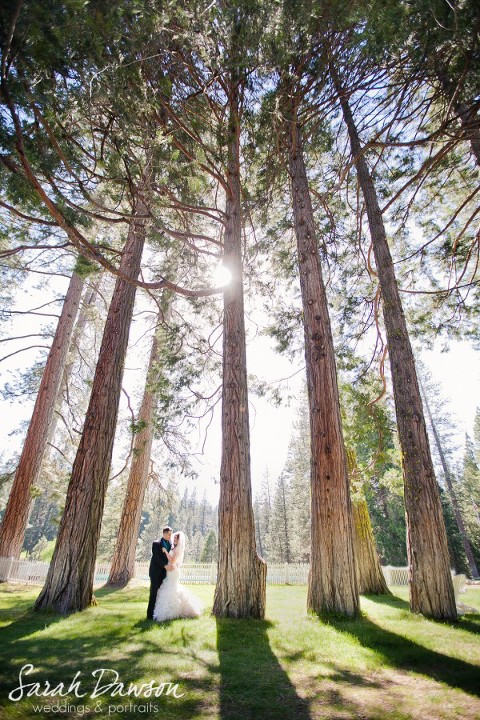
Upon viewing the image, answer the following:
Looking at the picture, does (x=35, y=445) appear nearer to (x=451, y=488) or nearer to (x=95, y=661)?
(x=95, y=661)

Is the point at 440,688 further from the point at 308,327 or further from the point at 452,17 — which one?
the point at 452,17

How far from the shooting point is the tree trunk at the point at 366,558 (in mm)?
8617

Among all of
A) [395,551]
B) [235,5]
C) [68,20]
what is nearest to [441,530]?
[68,20]

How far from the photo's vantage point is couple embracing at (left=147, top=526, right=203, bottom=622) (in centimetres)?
511

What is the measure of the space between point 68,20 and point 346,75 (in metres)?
6.54

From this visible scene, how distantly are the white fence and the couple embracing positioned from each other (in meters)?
6.08

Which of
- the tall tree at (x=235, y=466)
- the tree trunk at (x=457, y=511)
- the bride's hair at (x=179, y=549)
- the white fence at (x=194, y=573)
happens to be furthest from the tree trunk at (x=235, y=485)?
the tree trunk at (x=457, y=511)

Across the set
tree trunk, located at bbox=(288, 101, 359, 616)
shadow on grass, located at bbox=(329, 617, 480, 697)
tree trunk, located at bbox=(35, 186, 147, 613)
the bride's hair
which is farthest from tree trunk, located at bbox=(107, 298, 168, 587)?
shadow on grass, located at bbox=(329, 617, 480, 697)

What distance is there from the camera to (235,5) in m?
5.77

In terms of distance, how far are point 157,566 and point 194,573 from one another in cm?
1214

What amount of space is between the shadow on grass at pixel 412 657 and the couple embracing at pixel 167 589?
2246 millimetres

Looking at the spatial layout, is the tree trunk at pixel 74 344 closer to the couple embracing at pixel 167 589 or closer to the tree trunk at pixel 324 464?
the couple embracing at pixel 167 589

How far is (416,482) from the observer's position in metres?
5.86

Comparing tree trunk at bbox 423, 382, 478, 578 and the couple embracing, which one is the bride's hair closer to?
the couple embracing
